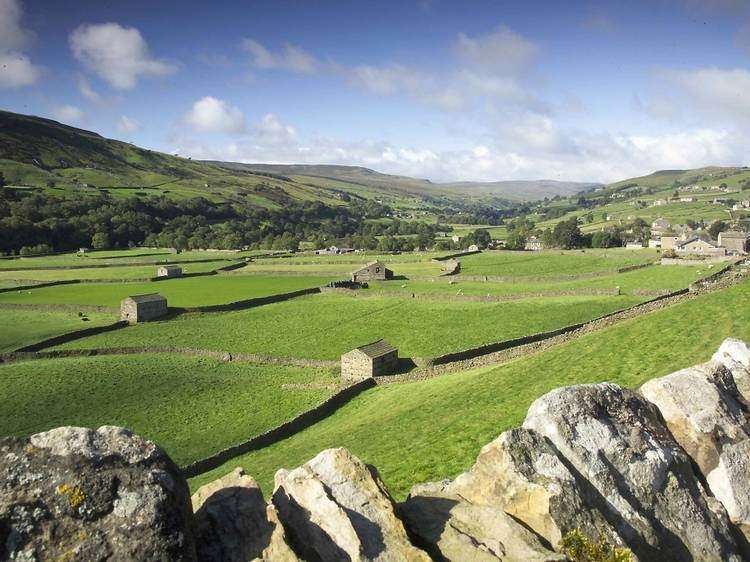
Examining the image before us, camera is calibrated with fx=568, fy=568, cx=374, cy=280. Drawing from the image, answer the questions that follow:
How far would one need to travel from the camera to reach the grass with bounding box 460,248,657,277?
86.4m

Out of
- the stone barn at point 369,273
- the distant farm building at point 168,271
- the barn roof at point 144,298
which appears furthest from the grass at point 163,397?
the distant farm building at point 168,271

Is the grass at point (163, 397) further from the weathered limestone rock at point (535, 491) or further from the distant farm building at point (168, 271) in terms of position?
the distant farm building at point (168, 271)

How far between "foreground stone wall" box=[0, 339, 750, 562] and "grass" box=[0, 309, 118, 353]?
166 ft

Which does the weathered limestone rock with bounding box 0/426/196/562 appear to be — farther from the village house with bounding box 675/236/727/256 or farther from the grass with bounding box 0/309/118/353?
the village house with bounding box 675/236/727/256

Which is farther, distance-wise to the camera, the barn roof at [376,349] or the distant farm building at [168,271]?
the distant farm building at [168,271]

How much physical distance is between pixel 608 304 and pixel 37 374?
4881 centimetres

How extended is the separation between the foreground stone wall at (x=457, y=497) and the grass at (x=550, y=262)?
240 ft

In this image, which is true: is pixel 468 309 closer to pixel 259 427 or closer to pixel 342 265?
pixel 259 427

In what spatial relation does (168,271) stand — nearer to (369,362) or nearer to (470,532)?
(369,362)

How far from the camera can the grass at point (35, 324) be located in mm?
52531

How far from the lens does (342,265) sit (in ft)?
357

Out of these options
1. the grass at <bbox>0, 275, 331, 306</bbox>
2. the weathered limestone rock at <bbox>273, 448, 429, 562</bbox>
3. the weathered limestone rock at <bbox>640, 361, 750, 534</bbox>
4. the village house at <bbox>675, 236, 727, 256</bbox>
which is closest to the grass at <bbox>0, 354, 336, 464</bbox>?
the weathered limestone rock at <bbox>273, 448, 429, 562</bbox>

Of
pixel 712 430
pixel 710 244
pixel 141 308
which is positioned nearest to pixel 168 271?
pixel 141 308

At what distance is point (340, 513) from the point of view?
6.75 metres
